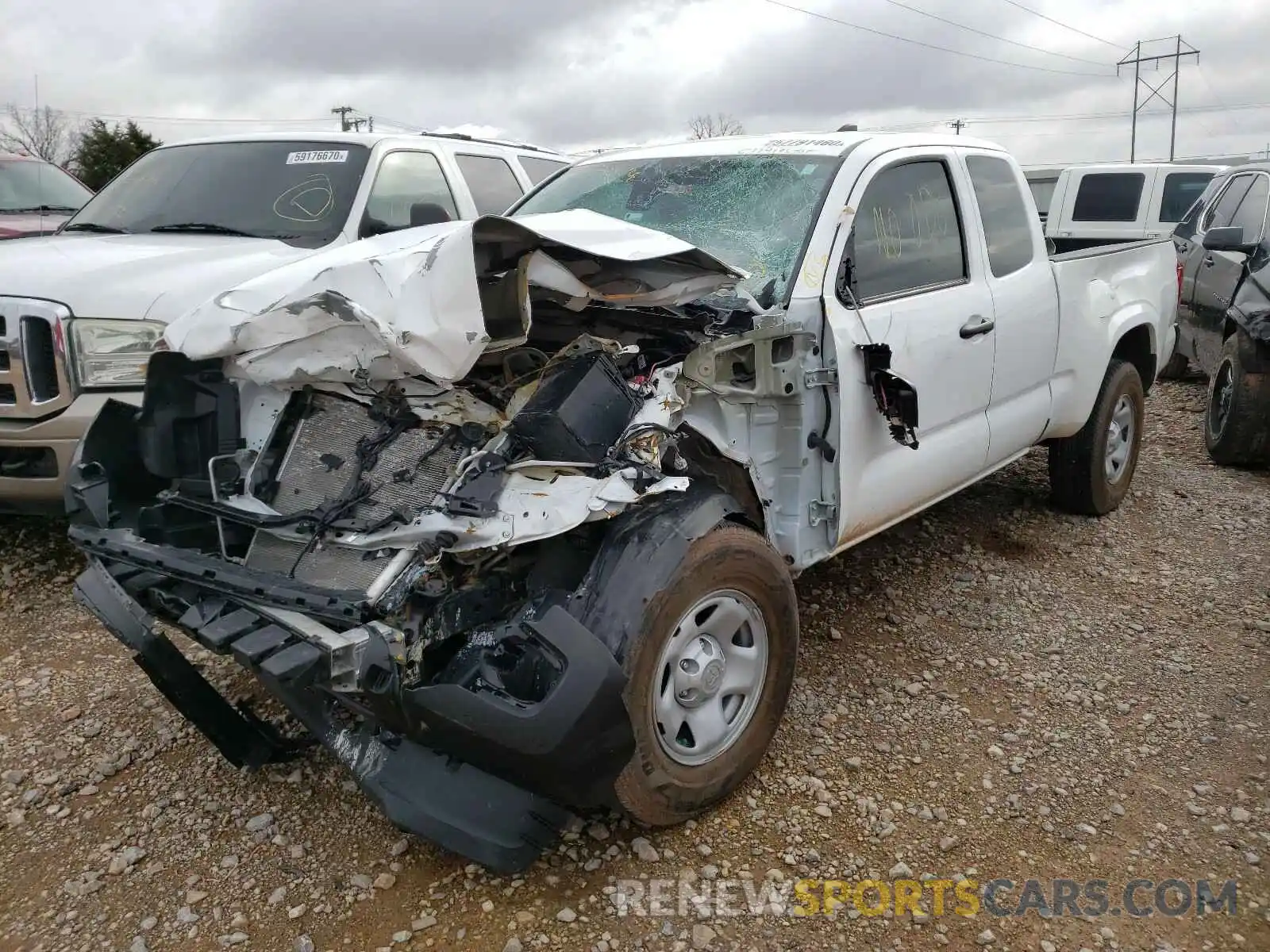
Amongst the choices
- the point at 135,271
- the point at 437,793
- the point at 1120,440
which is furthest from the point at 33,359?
the point at 1120,440

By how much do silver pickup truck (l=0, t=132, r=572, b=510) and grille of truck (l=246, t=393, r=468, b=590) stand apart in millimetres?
1661

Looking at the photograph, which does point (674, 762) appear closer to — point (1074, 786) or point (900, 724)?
point (900, 724)

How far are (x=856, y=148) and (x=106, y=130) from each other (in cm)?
3028

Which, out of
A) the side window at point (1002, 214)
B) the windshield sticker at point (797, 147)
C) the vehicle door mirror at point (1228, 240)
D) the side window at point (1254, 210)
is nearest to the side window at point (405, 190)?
the windshield sticker at point (797, 147)

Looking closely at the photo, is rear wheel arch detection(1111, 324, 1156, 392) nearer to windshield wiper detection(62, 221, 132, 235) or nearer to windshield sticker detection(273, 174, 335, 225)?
windshield sticker detection(273, 174, 335, 225)

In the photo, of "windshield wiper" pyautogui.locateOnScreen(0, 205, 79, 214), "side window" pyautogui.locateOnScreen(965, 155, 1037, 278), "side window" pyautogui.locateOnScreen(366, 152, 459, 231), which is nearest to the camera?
"side window" pyautogui.locateOnScreen(965, 155, 1037, 278)

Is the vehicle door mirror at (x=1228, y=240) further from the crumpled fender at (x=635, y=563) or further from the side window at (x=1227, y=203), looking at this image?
the crumpled fender at (x=635, y=563)

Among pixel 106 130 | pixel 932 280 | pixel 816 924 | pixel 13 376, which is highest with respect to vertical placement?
pixel 106 130

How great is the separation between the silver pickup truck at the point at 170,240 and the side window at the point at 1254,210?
4.93 meters

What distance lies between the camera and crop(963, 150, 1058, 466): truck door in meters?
4.13

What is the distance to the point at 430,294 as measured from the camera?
250 centimetres

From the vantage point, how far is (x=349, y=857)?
271 cm

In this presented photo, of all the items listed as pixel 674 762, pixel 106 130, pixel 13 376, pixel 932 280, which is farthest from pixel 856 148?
pixel 106 130

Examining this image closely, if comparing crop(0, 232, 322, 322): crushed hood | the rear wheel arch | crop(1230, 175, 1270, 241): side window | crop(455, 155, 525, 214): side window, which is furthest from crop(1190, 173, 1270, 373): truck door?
crop(0, 232, 322, 322): crushed hood
